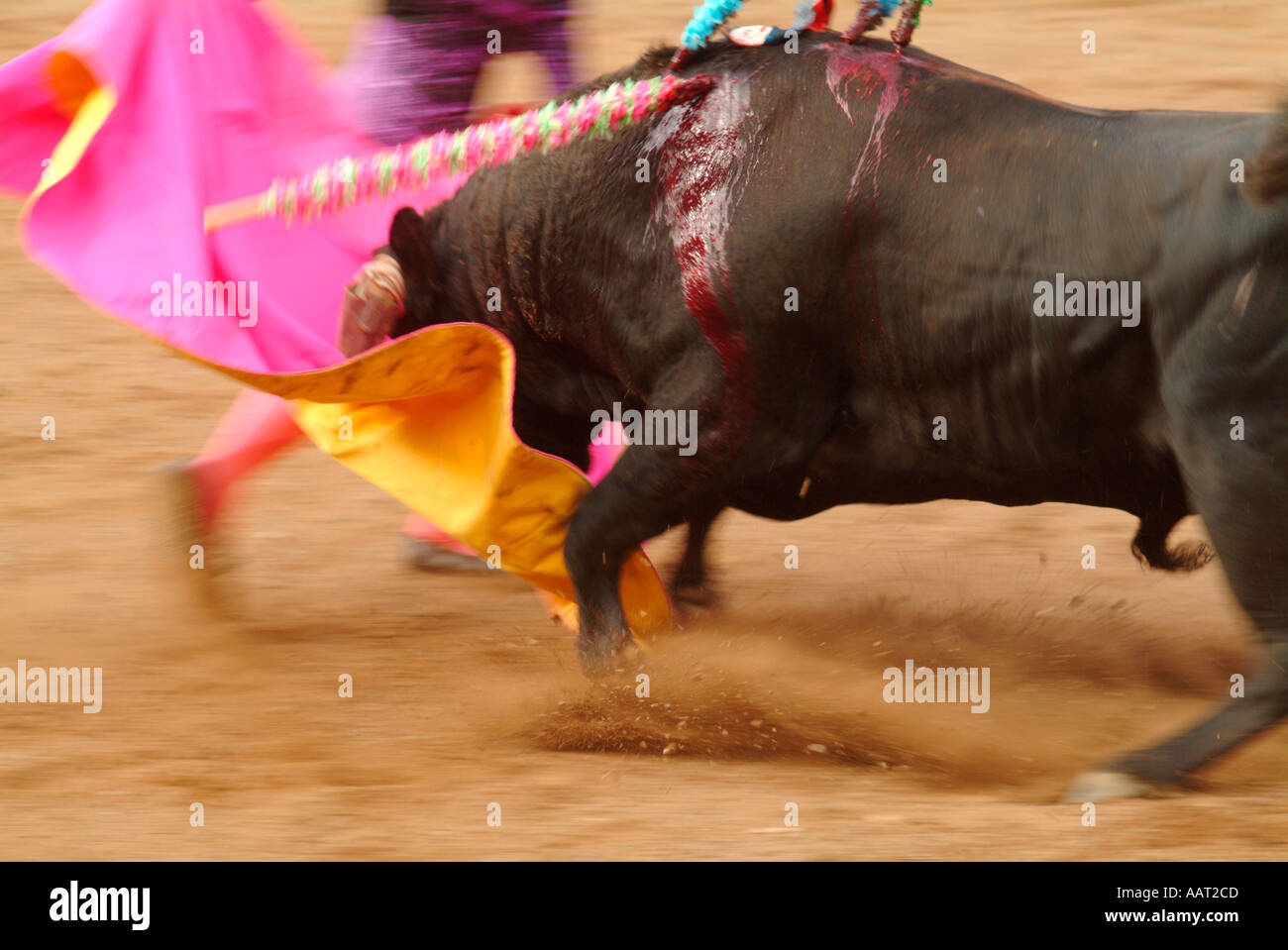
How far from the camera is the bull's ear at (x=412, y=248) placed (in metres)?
4.21

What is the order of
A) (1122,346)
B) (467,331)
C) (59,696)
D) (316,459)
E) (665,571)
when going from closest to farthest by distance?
(1122,346), (467,331), (59,696), (665,571), (316,459)

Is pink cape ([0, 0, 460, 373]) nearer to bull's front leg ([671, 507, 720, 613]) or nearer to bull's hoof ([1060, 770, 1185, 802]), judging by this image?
bull's front leg ([671, 507, 720, 613])

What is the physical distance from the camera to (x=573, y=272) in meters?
4.04

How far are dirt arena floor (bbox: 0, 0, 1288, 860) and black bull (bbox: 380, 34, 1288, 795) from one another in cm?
34

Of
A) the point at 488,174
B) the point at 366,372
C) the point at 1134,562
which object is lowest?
the point at 1134,562

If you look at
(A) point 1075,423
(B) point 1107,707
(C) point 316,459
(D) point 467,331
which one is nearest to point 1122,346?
(A) point 1075,423

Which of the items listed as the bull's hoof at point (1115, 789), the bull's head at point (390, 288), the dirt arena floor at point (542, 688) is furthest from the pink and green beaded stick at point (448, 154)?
the bull's hoof at point (1115, 789)

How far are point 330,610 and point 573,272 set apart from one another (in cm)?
149

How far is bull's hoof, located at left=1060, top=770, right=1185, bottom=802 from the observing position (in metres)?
3.47

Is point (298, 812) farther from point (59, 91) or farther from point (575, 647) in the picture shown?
point (59, 91)

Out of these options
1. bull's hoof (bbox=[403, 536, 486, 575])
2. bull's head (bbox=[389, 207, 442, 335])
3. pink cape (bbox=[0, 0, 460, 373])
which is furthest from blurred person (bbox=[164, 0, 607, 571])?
bull's hoof (bbox=[403, 536, 486, 575])

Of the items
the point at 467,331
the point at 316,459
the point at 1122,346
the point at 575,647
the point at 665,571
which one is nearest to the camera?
the point at 1122,346

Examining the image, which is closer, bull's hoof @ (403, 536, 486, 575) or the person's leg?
the person's leg

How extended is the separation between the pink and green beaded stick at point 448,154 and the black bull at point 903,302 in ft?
Result: 0.19
